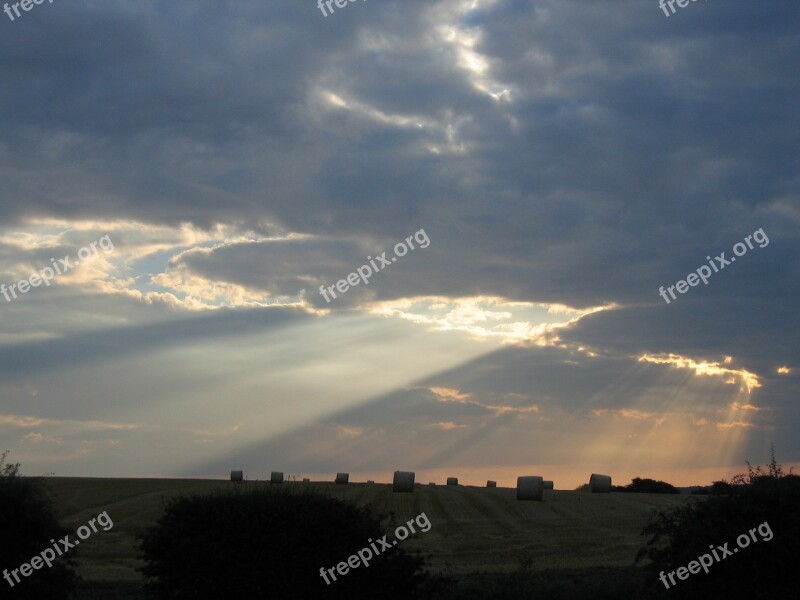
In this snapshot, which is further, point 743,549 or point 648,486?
point 648,486

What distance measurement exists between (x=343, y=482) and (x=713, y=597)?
46.4 metres

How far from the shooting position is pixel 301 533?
38.9 feet

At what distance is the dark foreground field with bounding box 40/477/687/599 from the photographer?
16422 mm

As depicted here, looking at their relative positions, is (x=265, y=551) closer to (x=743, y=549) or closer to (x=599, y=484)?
A: (x=743, y=549)

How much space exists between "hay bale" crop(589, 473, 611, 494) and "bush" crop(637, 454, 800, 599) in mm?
35779

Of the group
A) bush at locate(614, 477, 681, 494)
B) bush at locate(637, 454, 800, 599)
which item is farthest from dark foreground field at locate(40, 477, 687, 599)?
bush at locate(614, 477, 681, 494)

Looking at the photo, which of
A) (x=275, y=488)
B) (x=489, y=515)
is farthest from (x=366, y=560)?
(x=489, y=515)

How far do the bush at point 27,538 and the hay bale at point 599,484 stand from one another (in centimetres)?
3903

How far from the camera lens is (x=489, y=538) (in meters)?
25.5

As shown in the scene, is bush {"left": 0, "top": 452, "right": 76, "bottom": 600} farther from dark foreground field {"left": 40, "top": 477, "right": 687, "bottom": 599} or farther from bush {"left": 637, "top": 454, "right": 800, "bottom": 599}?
bush {"left": 637, "top": 454, "right": 800, "bottom": 599}

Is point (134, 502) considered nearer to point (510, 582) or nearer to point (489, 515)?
point (489, 515)

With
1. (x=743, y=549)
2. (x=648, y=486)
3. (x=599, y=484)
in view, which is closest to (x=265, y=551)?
(x=743, y=549)

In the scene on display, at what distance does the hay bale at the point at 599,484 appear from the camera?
48.0m

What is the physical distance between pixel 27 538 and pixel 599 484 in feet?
131
